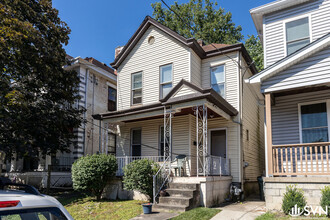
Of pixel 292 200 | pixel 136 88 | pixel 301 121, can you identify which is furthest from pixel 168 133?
pixel 292 200

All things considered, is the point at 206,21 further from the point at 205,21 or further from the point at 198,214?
the point at 198,214

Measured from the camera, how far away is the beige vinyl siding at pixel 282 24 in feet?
35.4

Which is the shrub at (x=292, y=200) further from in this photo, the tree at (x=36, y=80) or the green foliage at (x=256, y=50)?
the green foliage at (x=256, y=50)

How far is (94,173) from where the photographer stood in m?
11.5

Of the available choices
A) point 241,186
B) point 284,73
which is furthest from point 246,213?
point 284,73

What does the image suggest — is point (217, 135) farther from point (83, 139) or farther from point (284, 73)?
point (83, 139)

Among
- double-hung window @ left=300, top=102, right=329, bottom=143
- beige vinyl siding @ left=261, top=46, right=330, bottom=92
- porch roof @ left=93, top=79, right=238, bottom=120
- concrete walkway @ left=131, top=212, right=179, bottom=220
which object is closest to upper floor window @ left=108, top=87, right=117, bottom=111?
porch roof @ left=93, top=79, right=238, bottom=120

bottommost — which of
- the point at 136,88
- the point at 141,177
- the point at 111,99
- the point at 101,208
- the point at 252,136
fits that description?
the point at 101,208

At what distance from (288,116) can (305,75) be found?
2177 millimetres

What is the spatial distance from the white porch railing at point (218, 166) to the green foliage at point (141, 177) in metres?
2.25

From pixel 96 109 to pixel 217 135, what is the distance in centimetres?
885

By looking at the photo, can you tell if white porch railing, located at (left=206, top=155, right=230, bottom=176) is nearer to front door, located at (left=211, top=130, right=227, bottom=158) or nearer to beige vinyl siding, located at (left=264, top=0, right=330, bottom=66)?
front door, located at (left=211, top=130, right=227, bottom=158)

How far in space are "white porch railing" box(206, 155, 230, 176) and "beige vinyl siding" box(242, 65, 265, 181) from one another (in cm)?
101

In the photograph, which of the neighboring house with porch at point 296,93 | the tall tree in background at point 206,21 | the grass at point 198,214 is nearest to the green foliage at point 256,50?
the tall tree in background at point 206,21
